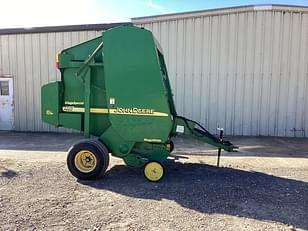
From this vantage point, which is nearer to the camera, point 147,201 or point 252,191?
point 147,201

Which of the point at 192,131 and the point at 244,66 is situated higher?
the point at 244,66

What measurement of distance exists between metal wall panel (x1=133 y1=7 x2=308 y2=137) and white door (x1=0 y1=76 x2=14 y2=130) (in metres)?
5.59

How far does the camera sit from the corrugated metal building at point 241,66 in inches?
405

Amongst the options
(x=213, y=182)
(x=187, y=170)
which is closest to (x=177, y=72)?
(x=187, y=170)

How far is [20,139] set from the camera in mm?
9727

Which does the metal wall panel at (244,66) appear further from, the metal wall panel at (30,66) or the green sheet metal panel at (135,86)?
the green sheet metal panel at (135,86)

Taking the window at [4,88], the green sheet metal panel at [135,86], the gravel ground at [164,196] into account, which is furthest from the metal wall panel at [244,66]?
the window at [4,88]

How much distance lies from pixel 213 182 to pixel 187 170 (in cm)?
86

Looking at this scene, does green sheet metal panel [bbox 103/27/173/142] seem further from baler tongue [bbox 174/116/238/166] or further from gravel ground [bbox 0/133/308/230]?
gravel ground [bbox 0/133/308/230]

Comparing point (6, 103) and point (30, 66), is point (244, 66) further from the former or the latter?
point (6, 103)

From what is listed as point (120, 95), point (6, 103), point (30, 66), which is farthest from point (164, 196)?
point (6, 103)

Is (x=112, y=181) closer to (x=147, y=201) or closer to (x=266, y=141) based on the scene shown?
(x=147, y=201)

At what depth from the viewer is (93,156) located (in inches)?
212

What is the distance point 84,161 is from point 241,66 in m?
6.80
